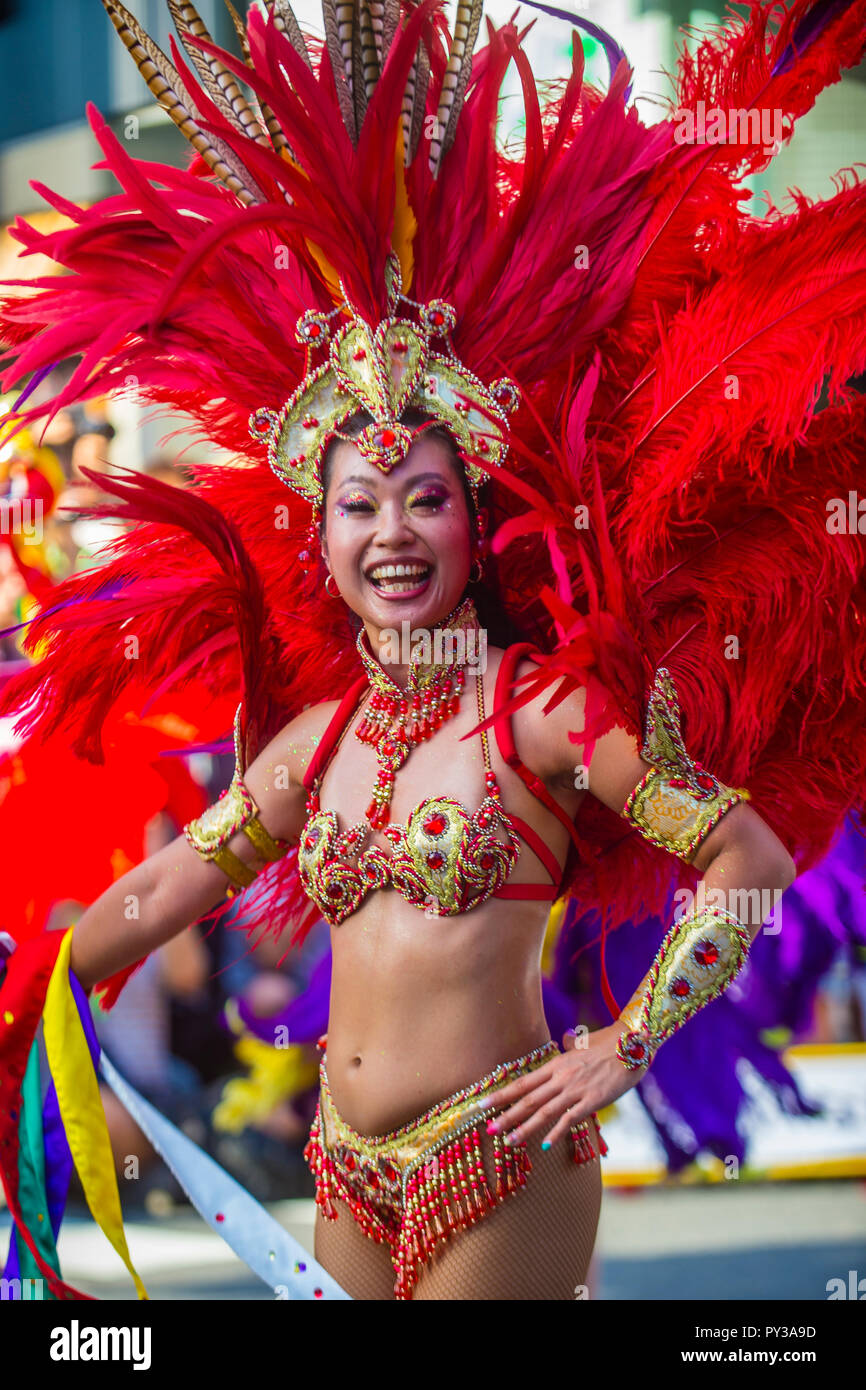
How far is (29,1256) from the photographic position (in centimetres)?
185

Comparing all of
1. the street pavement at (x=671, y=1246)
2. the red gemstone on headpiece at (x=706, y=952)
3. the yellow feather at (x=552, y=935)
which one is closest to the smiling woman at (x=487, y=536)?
the red gemstone on headpiece at (x=706, y=952)

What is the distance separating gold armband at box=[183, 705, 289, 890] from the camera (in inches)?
75.4

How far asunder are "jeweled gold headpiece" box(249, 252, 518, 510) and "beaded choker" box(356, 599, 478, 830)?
20cm

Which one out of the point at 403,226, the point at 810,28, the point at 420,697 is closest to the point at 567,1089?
the point at 420,697

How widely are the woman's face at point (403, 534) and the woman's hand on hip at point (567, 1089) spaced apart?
601 millimetres

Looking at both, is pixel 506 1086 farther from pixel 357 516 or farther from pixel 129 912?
pixel 357 516

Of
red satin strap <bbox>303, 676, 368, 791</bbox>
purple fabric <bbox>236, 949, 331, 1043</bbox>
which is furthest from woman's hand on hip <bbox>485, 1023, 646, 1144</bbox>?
purple fabric <bbox>236, 949, 331, 1043</bbox>

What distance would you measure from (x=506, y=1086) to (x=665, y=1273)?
2.43 m

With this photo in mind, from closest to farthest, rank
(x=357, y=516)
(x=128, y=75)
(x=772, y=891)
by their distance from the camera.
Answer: (x=772, y=891) → (x=357, y=516) → (x=128, y=75)

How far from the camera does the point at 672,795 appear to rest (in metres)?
1.62

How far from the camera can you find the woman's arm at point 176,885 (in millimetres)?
1906

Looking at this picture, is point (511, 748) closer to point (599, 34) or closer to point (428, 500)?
point (428, 500)

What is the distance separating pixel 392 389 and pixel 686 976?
0.85m
